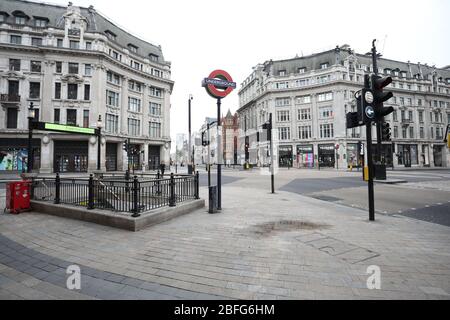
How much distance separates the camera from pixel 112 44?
35938 mm

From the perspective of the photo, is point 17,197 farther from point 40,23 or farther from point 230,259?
point 40,23

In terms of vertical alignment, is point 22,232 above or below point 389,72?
below

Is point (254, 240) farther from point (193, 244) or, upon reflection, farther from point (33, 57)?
point (33, 57)

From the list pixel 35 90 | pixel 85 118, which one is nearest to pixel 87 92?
Answer: pixel 85 118

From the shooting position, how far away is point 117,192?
6.52m

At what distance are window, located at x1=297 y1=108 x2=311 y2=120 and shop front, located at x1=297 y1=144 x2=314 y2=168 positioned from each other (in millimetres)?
6661

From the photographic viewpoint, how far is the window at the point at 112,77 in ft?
117

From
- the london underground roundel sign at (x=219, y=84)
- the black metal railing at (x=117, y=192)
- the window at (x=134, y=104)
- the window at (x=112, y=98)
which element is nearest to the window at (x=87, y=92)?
the window at (x=112, y=98)

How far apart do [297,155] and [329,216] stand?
46575mm

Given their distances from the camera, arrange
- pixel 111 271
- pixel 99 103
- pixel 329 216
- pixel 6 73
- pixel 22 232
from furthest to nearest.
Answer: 1. pixel 99 103
2. pixel 6 73
3. pixel 329 216
4. pixel 22 232
5. pixel 111 271

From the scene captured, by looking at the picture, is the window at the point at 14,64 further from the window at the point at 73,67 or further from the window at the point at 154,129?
the window at the point at 154,129

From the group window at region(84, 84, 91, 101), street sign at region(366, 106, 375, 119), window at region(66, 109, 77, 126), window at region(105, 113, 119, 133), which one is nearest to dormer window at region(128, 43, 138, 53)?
window at region(84, 84, 91, 101)

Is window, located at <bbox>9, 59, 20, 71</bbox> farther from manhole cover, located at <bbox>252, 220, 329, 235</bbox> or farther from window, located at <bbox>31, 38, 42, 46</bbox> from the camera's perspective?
manhole cover, located at <bbox>252, 220, 329, 235</bbox>
